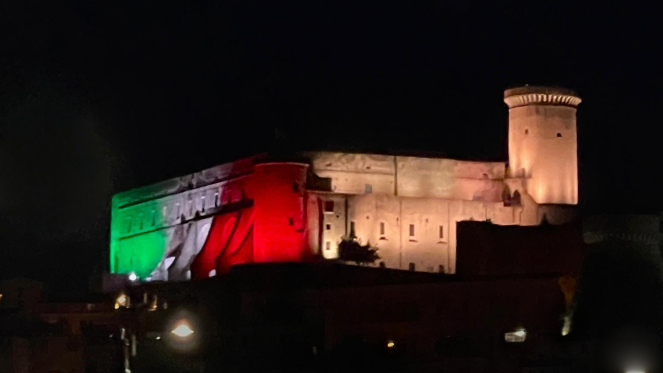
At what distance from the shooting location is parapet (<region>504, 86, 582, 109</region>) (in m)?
76.6

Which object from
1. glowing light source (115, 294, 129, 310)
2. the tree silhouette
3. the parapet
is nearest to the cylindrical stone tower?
the parapet

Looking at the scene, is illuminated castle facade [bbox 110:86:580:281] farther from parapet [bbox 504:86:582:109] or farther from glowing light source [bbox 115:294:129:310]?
glowing light source [bbox 115:294:129:310]

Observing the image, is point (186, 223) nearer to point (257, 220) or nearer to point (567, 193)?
point (257, 220)

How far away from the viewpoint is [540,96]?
252ft

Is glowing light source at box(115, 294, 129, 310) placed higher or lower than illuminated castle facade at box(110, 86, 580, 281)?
lower

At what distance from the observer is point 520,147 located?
77.1 m

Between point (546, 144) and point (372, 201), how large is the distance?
966 cm

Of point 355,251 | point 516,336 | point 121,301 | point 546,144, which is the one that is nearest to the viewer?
point 516,336

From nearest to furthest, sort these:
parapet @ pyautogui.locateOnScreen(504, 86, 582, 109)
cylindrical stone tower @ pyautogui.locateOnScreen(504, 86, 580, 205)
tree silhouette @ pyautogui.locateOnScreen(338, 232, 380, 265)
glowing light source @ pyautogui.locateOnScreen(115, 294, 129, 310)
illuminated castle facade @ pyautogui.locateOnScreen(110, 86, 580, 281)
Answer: glowing light source @ pyautogui.locateOnScreen(115, 294, 129, 310) < tree silhouette @ pyautogui.locateOnScreen(338, 232, 380, 265) < illuminated castle facade @ pyautogui.locateOnScreen(110, 86, 580, 281) < cylindrical stone tower @ pyautogui.locateOnScreen(504, 86, 580, 205) < parapet @ pyautogui.locateOnScreen(504, 86, 582, 109)

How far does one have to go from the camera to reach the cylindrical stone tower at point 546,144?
76.2 meters

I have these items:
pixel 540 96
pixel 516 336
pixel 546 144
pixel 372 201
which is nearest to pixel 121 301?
pixel 372 201

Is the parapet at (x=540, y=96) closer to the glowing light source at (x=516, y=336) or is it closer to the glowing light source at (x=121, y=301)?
the glowing light source at (x=121, y=301)

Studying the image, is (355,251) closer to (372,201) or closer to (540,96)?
(372,201)

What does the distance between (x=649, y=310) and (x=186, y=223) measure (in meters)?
25.4
